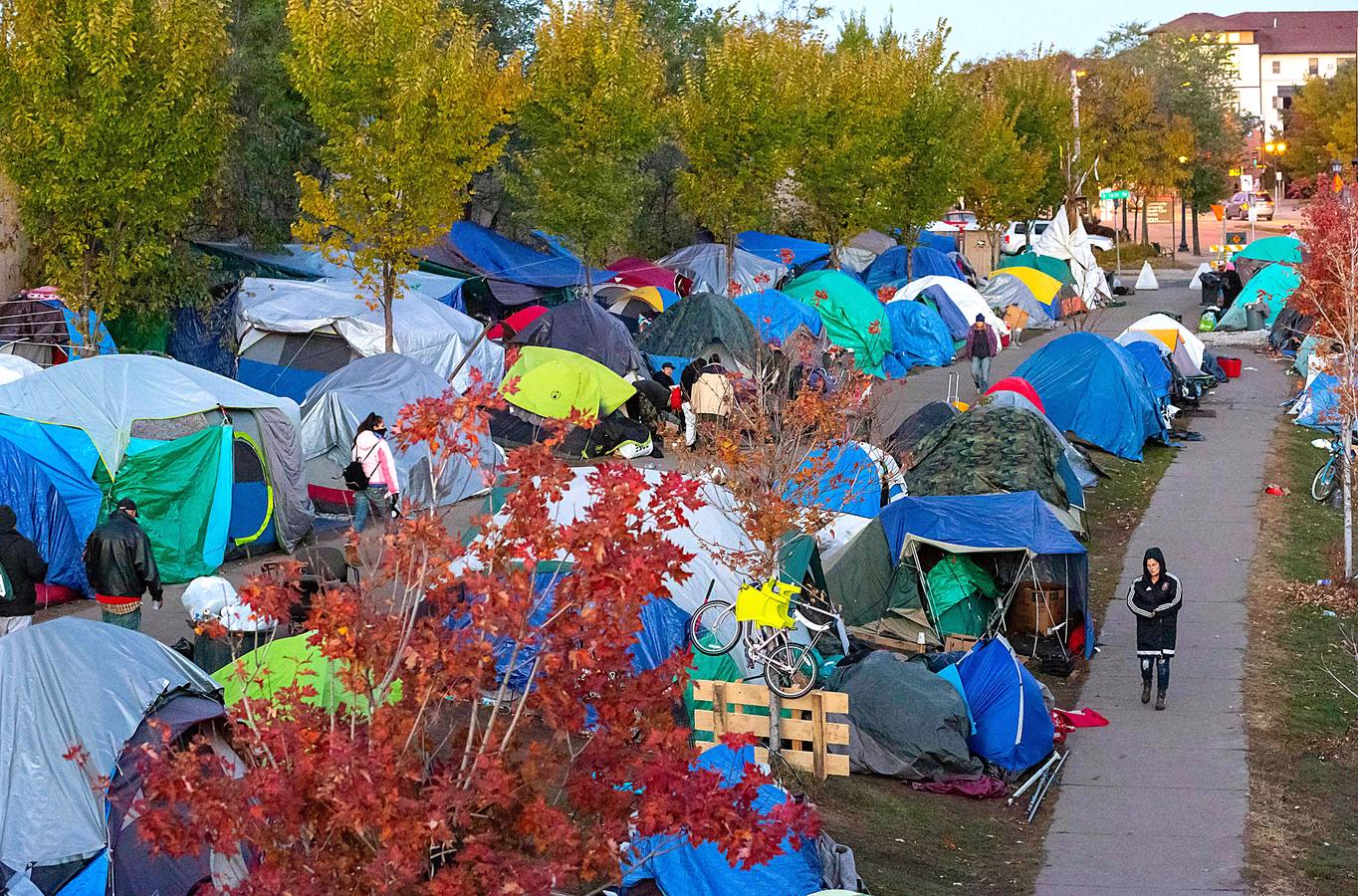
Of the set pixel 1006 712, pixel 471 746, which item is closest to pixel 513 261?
pixel 1006 712

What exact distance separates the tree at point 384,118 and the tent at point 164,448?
5.64m

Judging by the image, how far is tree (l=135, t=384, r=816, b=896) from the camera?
5473 millimetres

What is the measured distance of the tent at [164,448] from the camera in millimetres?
14570

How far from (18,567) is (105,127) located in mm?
9202

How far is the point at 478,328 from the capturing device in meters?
24.3

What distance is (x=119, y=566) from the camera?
11.8 meters

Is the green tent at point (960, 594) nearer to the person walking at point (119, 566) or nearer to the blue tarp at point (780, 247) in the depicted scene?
the person walking at point (119, 566)

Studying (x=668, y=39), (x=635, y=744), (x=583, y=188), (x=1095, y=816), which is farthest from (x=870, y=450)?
(x=668, y=39)

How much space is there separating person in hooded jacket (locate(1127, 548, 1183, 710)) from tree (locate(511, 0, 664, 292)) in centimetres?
1626

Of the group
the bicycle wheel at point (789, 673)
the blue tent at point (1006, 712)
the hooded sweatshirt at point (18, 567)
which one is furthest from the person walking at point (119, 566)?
the blue tent at point (1006, 712)

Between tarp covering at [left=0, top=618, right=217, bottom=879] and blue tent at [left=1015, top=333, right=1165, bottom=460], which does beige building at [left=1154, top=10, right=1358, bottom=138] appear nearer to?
blue tent at [left=1015, top=333, right=1165, bottom=460]

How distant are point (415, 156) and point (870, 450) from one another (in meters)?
8.42

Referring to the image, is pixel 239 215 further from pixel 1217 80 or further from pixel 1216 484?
pixel 1217 80

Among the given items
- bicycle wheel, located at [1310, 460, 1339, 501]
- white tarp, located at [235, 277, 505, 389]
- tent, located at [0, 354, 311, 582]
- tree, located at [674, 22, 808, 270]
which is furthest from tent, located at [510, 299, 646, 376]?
bicycle wheel, located at [1310, 460, 1339, 501]
